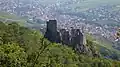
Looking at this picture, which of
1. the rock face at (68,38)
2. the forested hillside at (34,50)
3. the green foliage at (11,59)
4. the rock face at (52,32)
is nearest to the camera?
the green foliage at (11,59)

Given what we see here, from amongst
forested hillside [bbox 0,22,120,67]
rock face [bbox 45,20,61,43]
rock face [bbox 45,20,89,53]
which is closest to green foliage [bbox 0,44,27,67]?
forested hillside [bbox 0,22,120,67]

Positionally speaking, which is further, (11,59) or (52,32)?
(52,32)

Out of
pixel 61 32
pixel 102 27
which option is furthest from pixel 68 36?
pixel 102 27

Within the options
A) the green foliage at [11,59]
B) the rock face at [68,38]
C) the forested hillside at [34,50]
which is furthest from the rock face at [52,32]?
the green foliage at [11,59]

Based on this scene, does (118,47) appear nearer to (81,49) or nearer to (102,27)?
(102,27)

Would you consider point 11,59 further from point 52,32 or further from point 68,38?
point 68,38

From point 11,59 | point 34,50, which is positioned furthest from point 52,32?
point 11,59

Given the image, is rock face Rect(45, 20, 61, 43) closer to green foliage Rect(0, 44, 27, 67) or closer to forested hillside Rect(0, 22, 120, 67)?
forested hillside Rect(0, 22, 120, 67)

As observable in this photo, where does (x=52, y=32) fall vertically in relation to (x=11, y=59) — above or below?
below


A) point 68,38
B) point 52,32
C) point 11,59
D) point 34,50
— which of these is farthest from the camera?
point 68,38

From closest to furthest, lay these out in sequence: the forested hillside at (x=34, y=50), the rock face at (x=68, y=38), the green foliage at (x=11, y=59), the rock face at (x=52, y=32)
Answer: the green foliage at (x=11, y=59), the forested hillside at (x=34, y=50), the rock face at (x=52, y=32), the rock face at (x=68, y=38)

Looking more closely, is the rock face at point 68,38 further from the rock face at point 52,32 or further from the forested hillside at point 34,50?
the forested hillside at point 34,50
